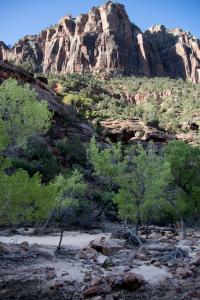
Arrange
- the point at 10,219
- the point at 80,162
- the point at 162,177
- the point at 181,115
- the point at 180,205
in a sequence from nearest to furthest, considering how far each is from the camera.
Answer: the point at 10,219
the point at 162,177
the point at 180,205
the point at 80,162
the point at 181,115

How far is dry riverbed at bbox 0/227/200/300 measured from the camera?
11547 millimetres

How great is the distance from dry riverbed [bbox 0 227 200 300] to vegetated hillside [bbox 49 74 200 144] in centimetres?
4580

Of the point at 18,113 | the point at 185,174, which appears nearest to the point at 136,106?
the point at 185,174

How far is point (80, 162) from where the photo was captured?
46281 mm

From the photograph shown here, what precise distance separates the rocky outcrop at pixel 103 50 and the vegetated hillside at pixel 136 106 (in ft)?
72.0

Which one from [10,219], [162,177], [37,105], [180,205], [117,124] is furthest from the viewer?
[117,124]

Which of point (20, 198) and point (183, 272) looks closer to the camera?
point (20, 198)

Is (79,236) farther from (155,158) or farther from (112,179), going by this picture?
(155,158)

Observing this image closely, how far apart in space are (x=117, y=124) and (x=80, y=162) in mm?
23182

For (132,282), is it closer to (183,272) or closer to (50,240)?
(183,272)

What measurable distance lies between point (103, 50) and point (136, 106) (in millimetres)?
53065

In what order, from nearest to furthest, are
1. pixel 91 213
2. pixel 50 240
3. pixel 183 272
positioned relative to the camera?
1. pixel 183 272
2. pixel 50 240
3. pixel 91 213

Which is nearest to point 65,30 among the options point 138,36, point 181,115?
point 138,36

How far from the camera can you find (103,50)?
472 ft
